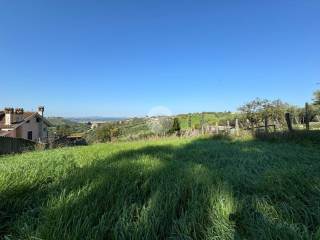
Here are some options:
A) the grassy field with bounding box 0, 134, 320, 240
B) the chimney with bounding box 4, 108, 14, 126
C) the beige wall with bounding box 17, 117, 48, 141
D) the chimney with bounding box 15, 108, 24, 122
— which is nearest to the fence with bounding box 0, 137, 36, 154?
the beige wall with bounding box 17, 117, 48, 141

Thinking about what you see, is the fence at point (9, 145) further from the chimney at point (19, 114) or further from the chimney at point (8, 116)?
the chimney at point (19, 114)

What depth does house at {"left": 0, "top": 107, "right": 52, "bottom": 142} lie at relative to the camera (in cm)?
3731

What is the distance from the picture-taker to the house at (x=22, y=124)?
3731 centimetres

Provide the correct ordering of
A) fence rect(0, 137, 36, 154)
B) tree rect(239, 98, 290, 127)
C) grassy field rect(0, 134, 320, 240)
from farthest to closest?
1. tree rect(239, 98, 290, 127)
2. fence rect(0, 137, 36, 154)
3. grassy field rect(0, 134, 320, 240)

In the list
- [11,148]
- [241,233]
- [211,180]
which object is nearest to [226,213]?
[241,233]

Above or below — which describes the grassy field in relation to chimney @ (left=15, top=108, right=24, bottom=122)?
below

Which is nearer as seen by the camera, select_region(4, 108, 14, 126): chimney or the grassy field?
the grassy field

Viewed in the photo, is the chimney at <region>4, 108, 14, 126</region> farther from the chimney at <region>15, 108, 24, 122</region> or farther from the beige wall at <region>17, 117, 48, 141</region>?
the beige wall at <region>17, 117, 48, 141</region>

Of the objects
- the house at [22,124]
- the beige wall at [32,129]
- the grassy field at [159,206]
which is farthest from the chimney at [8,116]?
the grassy field at [159,206]

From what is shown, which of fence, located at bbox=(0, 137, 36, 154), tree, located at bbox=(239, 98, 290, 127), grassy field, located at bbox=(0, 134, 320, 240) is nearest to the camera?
grassy field, located at bbox=(0, 134, 320, 240)

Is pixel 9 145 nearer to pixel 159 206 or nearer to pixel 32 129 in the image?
pixel 159 206

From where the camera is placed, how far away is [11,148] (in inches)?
810

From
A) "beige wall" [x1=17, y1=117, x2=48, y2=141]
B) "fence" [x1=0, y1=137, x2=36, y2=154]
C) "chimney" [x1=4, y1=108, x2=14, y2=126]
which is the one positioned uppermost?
"chimney" [x1=4, y1=108, x2=14, y2=126]

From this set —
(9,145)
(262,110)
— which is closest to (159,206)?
(9,145)
